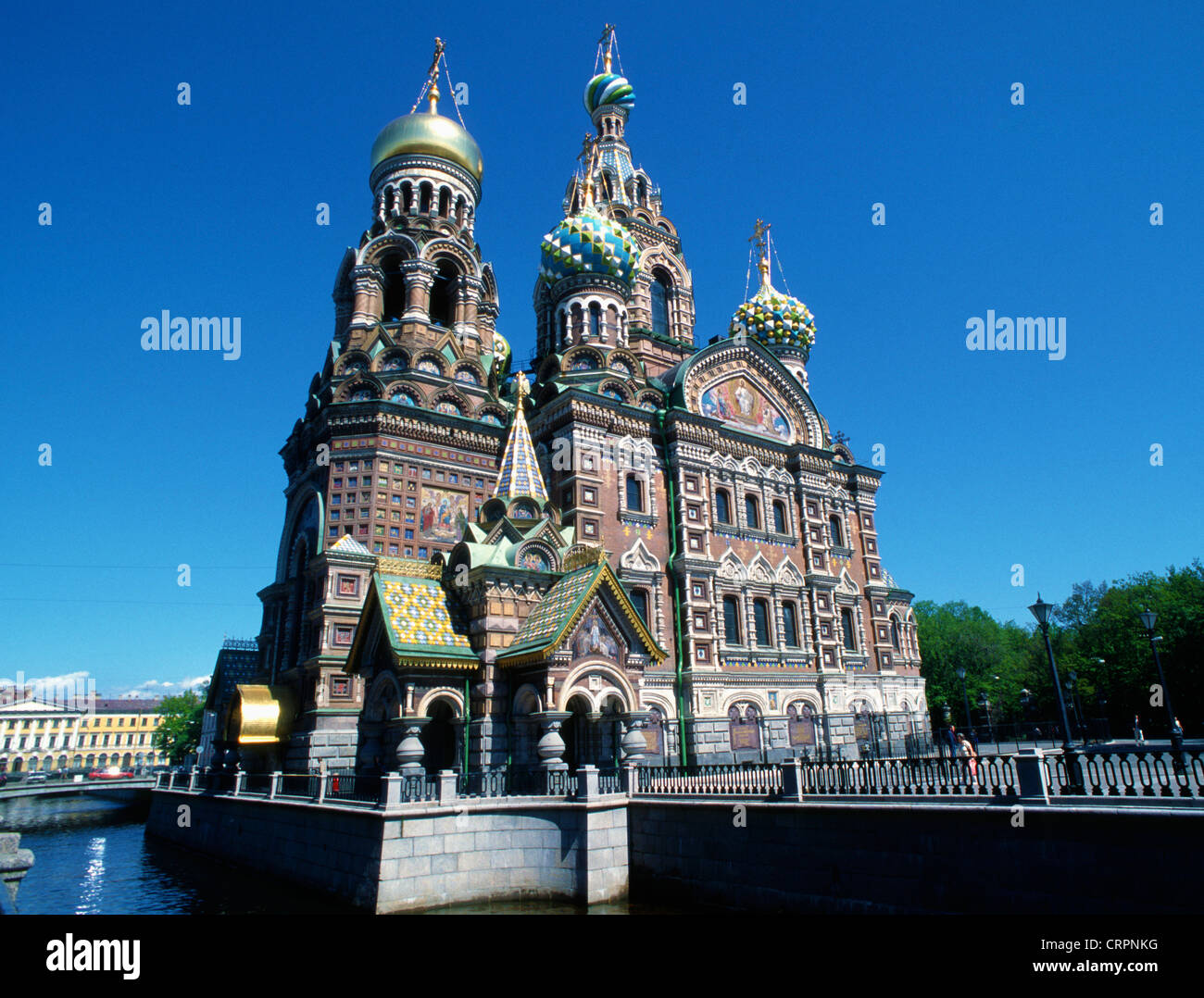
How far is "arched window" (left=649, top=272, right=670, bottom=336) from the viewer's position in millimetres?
33594

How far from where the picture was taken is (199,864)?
18.6 metres

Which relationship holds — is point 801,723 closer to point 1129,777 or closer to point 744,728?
point 744,728

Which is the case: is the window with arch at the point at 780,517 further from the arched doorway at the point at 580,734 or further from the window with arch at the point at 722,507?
the arched doorway at the point at 580,734

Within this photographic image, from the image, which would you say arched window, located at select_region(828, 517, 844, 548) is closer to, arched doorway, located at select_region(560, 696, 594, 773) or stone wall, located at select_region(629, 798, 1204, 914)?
arched doorway, located at select_region(560, 696, 594, 773)

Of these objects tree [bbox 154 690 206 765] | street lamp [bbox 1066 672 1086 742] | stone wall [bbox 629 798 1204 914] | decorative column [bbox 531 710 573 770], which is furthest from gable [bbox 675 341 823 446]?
tree [bbox 154 690 206 765]

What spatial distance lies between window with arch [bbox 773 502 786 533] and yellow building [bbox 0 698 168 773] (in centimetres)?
7756

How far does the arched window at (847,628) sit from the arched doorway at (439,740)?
16622mm

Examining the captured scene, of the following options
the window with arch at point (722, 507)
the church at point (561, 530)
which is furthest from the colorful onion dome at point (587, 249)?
the window with arch at point (722, 507)

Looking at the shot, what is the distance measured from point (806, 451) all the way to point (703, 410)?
471cm

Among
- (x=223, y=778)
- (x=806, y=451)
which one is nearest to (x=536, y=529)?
(x=223, y=778)

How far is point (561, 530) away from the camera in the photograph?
19.1 m

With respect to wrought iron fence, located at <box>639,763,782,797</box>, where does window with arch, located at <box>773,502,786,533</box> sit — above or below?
Result: above

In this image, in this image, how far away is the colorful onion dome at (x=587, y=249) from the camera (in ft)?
95.5
